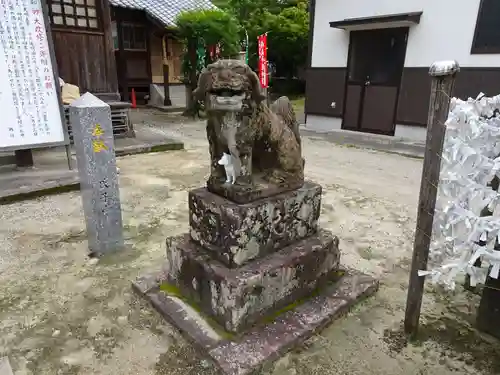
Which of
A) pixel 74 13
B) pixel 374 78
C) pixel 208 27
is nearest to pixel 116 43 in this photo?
pixel 208 27

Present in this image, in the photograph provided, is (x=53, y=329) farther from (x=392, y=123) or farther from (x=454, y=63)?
(x=392, y=123)

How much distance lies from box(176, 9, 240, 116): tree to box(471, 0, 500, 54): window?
7431 mm

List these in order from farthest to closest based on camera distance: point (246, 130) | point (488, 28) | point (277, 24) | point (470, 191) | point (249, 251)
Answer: point (277, 24) → point (488, 28) → point (249, 251) → point (246, 130) → point (470, 191)

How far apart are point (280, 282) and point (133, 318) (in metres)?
1.00

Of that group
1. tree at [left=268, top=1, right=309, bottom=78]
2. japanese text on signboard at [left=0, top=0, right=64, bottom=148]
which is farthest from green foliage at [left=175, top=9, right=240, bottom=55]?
japanese text on signboard at [left=0, top=0, right=64, bottom=148]

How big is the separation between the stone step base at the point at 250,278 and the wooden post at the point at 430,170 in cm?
63

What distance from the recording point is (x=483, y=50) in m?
7.01

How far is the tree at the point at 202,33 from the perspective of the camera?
11578 millimetres

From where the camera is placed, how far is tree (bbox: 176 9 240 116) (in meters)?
11.6

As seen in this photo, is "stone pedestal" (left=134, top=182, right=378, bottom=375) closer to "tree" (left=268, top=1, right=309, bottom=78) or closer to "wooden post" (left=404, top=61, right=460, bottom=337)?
"wooden post" (left=404, top=61, right=460, bottom=337)

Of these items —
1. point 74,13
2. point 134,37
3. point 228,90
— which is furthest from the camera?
point 134,37

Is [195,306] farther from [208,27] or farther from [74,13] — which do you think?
[208,27]

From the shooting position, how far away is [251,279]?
212cm

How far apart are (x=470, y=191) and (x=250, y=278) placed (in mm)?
1252
